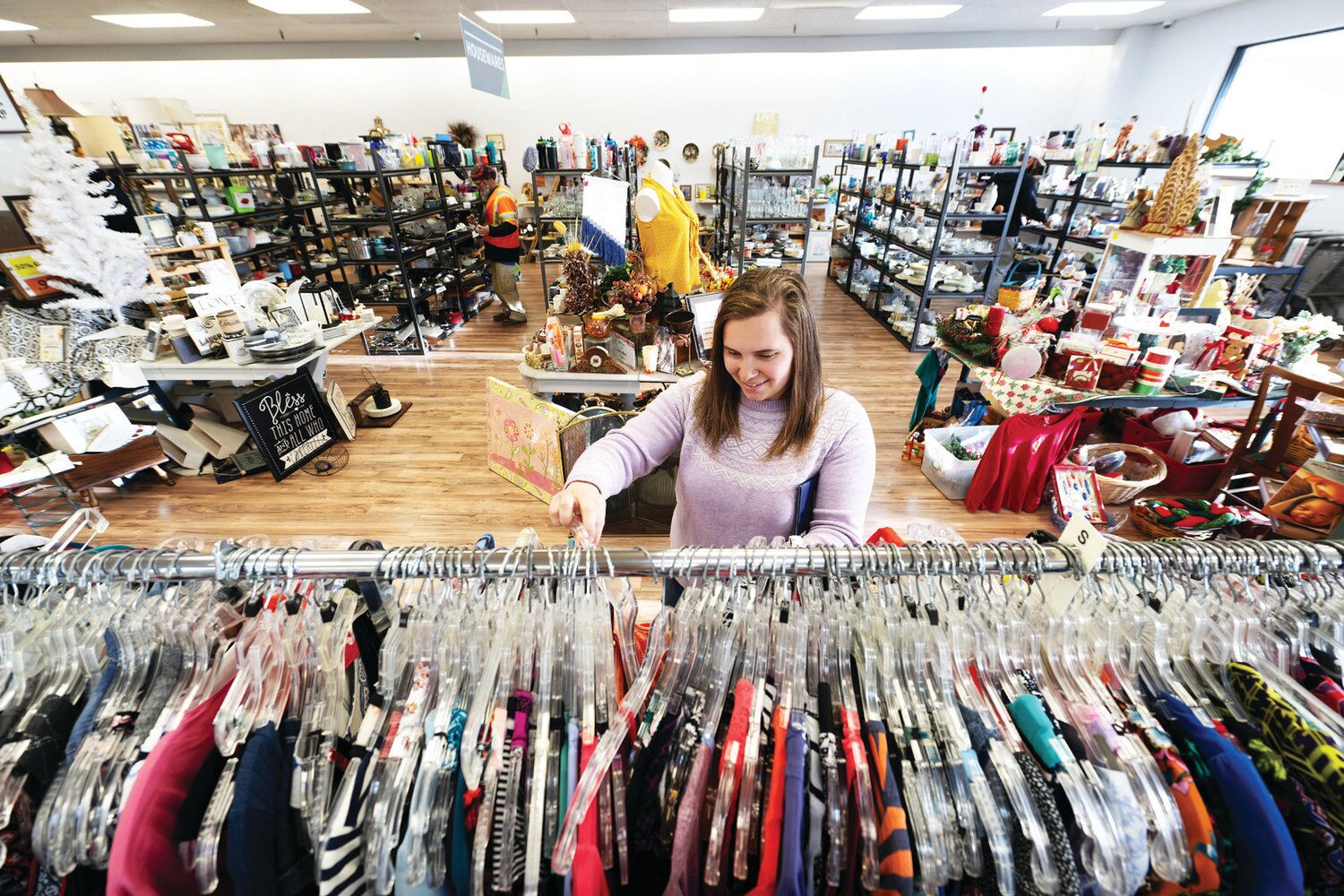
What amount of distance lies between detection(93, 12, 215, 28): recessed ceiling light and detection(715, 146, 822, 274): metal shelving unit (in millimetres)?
7536

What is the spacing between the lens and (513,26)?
8047mm

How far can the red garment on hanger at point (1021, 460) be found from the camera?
3070 millimetres

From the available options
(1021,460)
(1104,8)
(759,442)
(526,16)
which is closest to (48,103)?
(526,16)

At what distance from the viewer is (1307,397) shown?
105 inches

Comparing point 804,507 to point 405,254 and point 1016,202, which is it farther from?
point 1016,202

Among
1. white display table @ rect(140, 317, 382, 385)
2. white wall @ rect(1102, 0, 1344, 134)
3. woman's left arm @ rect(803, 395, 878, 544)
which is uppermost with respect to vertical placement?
white wall @ rect(1102, 0, 1344, 134)

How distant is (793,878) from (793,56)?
1101 centimetres

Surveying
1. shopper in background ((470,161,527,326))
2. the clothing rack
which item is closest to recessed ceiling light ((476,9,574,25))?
shopper in background ((470,161,527,326))

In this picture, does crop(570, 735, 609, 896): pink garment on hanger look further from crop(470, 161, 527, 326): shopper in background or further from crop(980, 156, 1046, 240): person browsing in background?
crop(980, 156, 1046, 240): person browsing in background

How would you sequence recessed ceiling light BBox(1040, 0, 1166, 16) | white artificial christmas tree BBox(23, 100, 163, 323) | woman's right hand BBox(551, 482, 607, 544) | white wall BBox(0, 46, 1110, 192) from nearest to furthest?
woman's right hand BBox(551, 482, 607, 544), white artificial christmas tree BBox(23, 100, 163, 323), recessed ceiling light BBox(1040, 0, 1166, 16), white wall BBox(0, 46, 1110, 192)

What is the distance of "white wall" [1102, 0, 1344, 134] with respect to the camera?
6230mm

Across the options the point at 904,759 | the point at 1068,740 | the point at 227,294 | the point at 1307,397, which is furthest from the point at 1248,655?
the point at 227,294

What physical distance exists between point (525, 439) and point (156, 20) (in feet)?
30.8

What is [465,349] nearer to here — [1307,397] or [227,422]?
[227,422]
